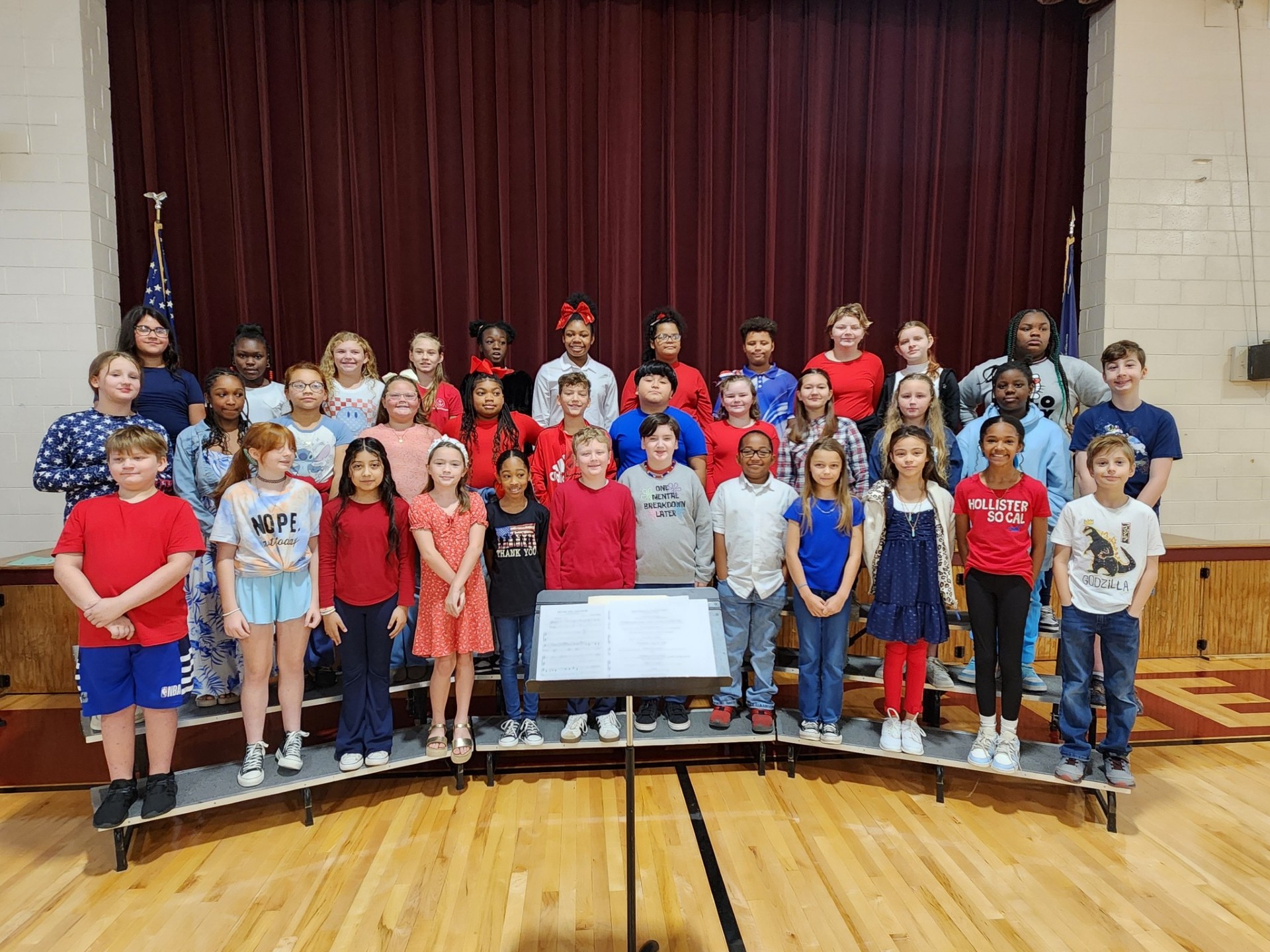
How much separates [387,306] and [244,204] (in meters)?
1.17

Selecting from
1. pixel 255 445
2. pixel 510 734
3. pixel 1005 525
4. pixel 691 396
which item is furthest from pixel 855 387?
pixel 255 445

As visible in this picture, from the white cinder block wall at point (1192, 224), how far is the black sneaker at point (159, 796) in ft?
19.9

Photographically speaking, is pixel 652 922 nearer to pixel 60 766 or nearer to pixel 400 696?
pixel 400 696

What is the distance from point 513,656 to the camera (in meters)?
3.01

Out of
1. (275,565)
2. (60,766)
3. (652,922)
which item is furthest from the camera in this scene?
(60,766)

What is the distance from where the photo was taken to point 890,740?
2869 millimetres

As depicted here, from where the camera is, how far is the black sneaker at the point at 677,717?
9.90 feet

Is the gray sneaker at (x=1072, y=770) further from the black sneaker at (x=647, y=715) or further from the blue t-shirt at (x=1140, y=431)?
the black sneaker at (x=647, y=715)

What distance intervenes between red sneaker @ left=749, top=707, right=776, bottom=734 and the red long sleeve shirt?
0.79 meters

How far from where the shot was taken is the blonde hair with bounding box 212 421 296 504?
2617 millimetres

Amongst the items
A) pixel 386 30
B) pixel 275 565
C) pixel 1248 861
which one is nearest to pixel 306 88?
pixel 386 30

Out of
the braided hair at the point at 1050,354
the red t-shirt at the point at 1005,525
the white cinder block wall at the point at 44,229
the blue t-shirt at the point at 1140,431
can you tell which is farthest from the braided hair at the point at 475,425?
the white cinder block wall at the point at 44,229

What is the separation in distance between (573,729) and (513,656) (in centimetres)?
40

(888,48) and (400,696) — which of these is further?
(888,48)
